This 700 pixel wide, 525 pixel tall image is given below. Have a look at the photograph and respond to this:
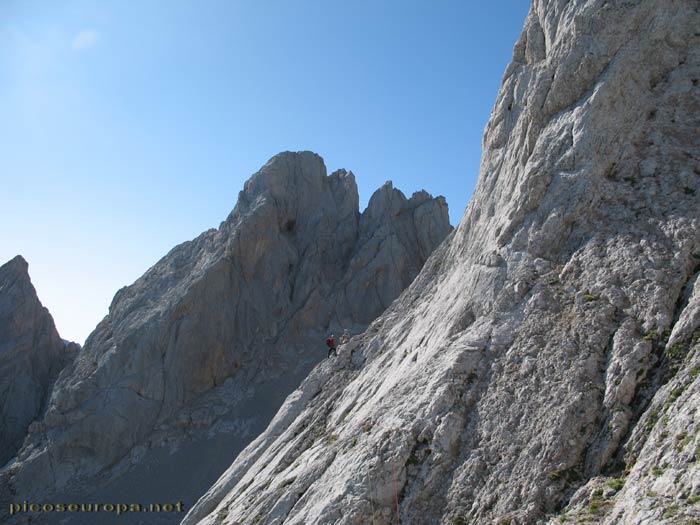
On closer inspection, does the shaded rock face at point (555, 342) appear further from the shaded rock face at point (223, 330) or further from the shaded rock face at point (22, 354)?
the shaded rock face at point (22, 354)

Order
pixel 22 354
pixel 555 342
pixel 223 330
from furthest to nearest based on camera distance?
1. pixel 22 354
2. pixel 223 330
3. pixel 555 342

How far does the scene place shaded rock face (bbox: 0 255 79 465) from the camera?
50.4 meters

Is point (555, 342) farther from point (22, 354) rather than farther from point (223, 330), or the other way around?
point (22, 354)

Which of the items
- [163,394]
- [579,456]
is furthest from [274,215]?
[579,456]

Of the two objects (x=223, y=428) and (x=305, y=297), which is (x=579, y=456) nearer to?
(x=223, y=428)

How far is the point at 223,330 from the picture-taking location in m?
50.1

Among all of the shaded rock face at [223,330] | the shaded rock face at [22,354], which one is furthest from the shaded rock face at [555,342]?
the shaded rock face at [22,354]

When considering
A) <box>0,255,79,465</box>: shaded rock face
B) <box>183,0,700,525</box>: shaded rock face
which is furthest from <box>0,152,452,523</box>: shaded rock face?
<box>183,0,700,525</box>: shaded rock face

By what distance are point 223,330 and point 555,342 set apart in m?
39.8

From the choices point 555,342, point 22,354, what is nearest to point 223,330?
point 22,354

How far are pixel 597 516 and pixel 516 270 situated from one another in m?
7.10

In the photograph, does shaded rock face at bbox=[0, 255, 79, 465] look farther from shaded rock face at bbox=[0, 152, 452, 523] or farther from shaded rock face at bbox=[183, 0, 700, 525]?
shaded rock face at bbox=[183, 0, 700, 525]

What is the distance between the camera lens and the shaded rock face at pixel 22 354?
165 feet

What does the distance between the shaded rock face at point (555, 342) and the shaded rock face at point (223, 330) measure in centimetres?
2391
